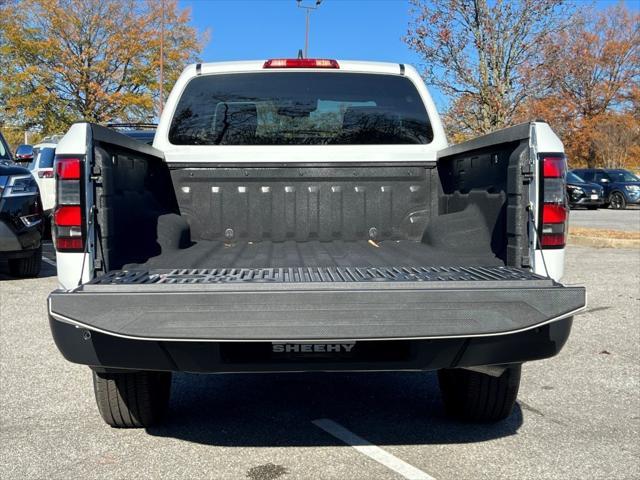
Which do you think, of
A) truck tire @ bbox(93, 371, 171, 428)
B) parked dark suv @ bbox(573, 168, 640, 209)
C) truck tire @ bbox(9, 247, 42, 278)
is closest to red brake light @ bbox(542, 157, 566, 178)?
truck tire @ bbox(93, 371, 171, 428)

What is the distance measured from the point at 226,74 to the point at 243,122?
34cm

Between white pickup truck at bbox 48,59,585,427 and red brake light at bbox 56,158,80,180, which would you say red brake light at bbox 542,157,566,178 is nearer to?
white pickup truck at bbox 48,59,585,427

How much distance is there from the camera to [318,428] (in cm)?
391

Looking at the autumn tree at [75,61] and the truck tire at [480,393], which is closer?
the truck tire at [480,393]

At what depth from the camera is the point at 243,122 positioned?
4.69 metres

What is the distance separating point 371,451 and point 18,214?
629 centimetres

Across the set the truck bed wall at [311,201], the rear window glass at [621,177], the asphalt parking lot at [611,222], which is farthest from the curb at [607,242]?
the rear window glass at [621,177]

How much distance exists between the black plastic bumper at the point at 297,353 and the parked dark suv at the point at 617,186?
2497 centimetres

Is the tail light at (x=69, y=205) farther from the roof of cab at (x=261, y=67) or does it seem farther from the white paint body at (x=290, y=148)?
Answer: the roof of cab at (x=261, y=67)

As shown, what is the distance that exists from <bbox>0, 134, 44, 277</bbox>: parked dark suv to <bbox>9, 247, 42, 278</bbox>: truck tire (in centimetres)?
5

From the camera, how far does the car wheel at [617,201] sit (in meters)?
26.0

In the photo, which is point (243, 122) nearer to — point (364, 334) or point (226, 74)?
point (226, 74)

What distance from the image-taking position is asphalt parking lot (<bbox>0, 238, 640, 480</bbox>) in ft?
11.1

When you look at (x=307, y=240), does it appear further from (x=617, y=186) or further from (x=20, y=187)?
(x=617, y=186)
